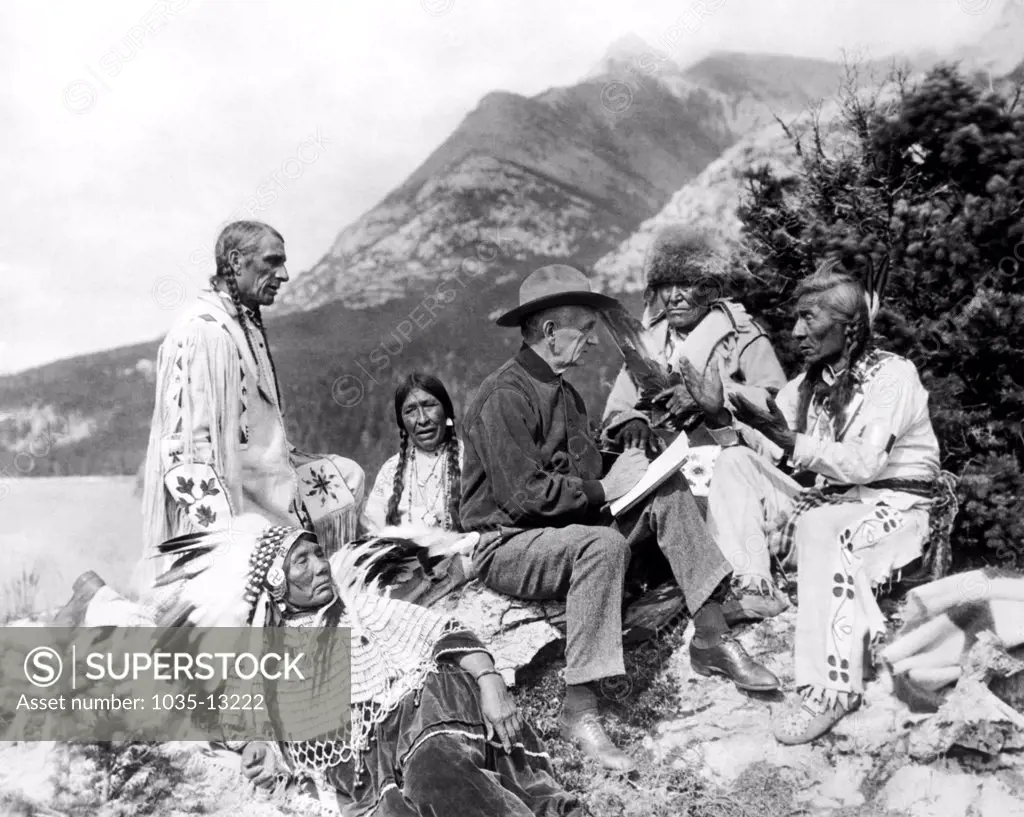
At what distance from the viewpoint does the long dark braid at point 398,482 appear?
5.10 metres

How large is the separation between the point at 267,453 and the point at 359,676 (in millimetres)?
1029

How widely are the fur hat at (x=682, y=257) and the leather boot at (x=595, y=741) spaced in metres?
1.93

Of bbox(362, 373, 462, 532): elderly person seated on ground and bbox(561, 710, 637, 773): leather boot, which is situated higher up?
bbox(362, 373, 462, 532): elderly person seated on ground

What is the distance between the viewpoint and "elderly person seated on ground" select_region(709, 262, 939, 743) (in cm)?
459

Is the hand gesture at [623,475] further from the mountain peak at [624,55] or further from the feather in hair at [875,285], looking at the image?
the mountain peak at [624,55]

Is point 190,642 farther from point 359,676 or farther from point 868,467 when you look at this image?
point 868,467

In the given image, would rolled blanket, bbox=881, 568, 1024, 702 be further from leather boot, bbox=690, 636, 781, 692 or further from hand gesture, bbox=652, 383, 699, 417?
hand gesture, bbox=652, 383, 699, 417

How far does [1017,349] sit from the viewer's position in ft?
17.1

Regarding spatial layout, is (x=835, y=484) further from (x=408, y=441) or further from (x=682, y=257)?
(x=408, y=441)

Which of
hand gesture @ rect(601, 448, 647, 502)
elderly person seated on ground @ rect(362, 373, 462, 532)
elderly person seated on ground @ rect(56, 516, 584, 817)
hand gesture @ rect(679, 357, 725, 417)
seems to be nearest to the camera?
elderly person seated on ground @ rect(56, 516, 584, 817)

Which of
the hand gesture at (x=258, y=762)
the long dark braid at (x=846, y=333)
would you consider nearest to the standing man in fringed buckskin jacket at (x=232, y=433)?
the hand gesture at (x=258, y=762)

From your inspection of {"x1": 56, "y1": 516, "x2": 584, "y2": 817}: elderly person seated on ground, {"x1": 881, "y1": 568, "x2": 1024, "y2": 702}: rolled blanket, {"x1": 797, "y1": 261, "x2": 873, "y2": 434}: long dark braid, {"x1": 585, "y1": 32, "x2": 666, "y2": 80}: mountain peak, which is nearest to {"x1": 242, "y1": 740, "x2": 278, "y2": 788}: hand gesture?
{"x1": 56, "y1": 516, "x2": 584, "y2": 817}: elderly person seated on ground

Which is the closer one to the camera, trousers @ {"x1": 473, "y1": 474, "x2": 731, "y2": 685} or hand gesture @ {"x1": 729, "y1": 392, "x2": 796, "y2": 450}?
trousers @ {"x1": 473, "y1": 474, "x2": 731, "y2": 685}

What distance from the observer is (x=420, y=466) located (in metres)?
5.14
